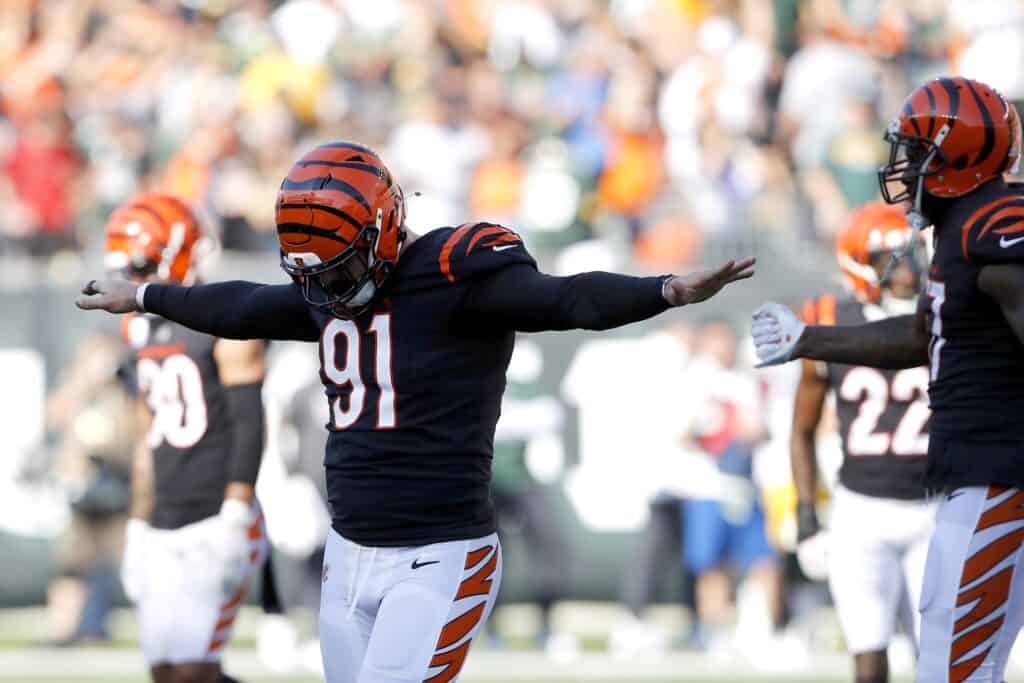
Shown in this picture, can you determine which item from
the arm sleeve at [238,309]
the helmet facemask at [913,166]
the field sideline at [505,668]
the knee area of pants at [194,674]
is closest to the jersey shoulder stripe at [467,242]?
the arm sleeve at [238,309]

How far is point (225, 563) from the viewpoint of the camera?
6199mm

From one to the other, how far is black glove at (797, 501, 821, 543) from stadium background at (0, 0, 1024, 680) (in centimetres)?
288

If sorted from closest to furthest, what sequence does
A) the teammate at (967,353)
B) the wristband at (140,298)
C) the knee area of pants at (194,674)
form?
the teammate at (967,353), the wristband at (140,298), the knee area of pants at (194,674)

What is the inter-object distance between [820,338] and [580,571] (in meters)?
5.68

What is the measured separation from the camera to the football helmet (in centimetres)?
680

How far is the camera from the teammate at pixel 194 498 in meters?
6.15

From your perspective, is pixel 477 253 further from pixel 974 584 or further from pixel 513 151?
pixel 513 151

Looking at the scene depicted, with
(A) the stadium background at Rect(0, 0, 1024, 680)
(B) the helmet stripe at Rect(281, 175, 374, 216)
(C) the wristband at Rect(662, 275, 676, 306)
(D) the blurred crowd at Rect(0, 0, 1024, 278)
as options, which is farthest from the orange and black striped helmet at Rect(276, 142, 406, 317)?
(D) the blurred crowd at Rect(0, 0, 1024, 278)

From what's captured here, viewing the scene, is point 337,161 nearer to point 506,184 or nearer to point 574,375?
point 574,375

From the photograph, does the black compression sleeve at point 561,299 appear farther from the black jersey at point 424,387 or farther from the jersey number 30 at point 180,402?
the jersey number 30 at point 180,402

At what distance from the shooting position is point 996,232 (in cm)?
462

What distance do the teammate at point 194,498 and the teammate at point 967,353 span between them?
2.22 m

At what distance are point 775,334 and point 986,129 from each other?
2.74ft

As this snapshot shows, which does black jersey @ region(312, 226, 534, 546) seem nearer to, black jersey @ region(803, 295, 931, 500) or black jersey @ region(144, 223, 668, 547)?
black jersey @ region(144, 223, 668, 547)
